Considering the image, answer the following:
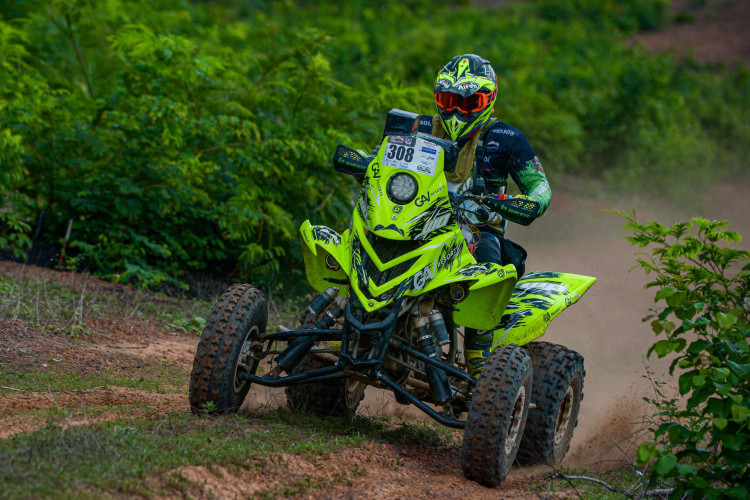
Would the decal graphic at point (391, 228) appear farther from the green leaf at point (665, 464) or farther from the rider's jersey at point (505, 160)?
the green leaf at point (665, 464)

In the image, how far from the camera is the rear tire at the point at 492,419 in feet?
17.2

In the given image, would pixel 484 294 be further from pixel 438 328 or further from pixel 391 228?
pixel 391 228

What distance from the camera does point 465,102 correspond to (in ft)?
21.1

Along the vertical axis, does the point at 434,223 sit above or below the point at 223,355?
above

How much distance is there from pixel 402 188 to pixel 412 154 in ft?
0.83

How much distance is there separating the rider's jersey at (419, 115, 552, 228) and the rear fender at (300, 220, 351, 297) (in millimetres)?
1171

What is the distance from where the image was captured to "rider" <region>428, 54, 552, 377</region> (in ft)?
20.6

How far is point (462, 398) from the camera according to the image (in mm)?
5844

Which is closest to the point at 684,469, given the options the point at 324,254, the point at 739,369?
the point at 739,369

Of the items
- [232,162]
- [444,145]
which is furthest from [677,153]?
[444,145]

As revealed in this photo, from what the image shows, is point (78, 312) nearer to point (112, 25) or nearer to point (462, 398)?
point (462, 398)

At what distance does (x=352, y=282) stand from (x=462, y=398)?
1078mm

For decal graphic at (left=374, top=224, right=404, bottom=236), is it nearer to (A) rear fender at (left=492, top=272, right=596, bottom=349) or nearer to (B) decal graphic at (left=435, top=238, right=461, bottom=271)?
(B) decal graphic at (left=435, top=238, right=461, bottom=271)

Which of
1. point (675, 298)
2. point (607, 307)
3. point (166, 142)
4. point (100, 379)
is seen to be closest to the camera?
point (675, 298)
